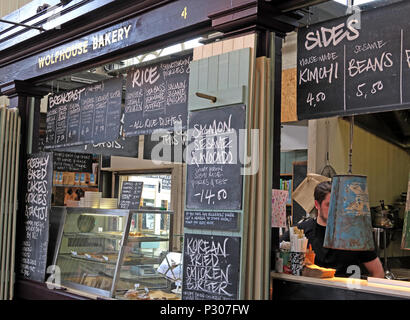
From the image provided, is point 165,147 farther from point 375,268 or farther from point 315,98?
point 315,98

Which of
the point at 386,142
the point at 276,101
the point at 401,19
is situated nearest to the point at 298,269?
the point at 276,101

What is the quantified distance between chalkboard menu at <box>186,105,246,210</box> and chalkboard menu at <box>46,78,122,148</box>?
190cm

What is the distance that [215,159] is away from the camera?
3936 millimetres

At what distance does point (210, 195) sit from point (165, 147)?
5.48m

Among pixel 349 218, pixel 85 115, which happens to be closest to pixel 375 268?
pixel 349 218

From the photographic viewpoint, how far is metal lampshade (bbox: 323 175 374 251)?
11.2 feet

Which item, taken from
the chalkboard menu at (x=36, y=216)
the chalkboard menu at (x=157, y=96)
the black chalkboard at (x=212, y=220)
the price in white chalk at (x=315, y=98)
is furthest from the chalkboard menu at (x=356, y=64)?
the chalkboard menu at (x=36, y=216)

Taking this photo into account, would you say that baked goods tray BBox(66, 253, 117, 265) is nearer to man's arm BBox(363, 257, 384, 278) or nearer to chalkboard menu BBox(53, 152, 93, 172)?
chalkboard menu BBox(53, 152, 93, 172)

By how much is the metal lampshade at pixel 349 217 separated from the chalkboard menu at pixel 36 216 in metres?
3.83

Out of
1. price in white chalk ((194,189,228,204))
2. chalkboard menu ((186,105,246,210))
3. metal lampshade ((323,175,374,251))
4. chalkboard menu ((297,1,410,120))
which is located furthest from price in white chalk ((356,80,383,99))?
price in white chalk ((194,189,228,204))

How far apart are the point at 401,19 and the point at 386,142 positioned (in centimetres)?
512

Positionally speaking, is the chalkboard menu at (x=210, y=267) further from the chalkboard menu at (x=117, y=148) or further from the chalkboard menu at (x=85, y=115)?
the chalkboard menu at (x=117, y=148)

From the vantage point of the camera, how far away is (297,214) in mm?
7328
